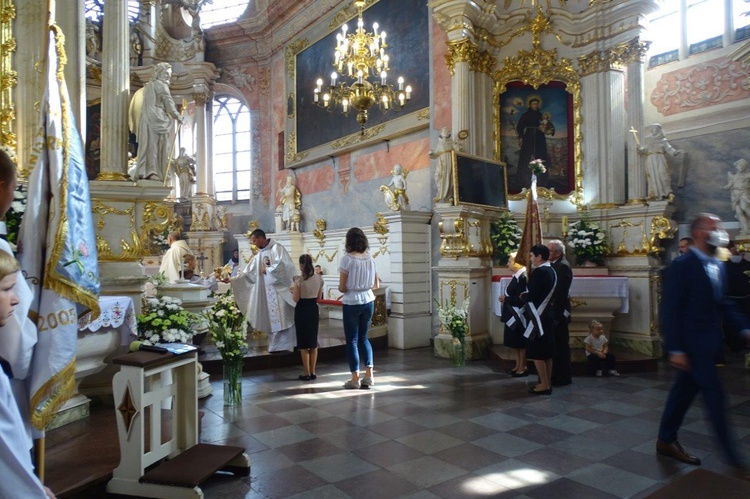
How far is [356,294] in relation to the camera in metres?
5.96

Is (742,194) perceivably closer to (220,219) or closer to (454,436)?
(454,436)

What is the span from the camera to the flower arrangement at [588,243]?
9031mm

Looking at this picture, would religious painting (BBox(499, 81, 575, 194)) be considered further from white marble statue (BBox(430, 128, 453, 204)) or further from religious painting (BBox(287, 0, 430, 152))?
religious painting (BBox(287, 0, 430, 152))

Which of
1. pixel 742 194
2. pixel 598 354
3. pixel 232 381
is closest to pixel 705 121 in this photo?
pixel 742 194

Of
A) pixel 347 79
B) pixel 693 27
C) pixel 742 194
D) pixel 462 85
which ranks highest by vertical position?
→ pixel 347 79

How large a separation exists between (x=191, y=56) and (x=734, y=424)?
55.2 feet

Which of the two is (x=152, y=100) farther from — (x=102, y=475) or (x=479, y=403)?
(x=479, y=403)

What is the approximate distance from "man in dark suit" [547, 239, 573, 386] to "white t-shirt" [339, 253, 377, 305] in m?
2.21

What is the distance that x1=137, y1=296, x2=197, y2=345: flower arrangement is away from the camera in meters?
4.88

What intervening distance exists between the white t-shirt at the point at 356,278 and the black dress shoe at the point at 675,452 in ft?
10.4

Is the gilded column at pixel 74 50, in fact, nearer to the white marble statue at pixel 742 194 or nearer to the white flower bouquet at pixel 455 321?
the white flower bouquet at pixel 455 321

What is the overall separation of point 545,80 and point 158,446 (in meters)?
8.96

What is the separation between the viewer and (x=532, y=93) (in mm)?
9883

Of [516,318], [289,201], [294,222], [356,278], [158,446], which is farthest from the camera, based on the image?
[289,201]
